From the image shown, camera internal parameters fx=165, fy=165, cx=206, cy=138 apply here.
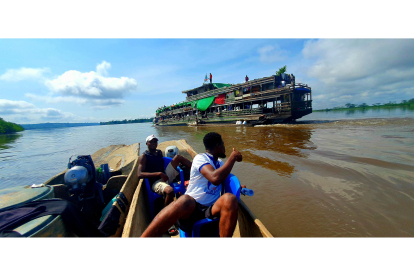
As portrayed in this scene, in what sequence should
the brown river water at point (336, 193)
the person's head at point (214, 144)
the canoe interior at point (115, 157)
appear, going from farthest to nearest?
the canoe interior at point (115, 157), the brown river water at point (336, 193), the person's head at point (214, 144)

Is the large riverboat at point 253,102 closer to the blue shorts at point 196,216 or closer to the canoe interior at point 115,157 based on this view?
the canoe interior at point 115,157

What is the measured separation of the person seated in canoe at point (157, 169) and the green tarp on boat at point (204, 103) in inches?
925

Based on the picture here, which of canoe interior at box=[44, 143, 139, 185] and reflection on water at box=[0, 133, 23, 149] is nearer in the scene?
canoe interior at box=[44, 143, 139, 185]

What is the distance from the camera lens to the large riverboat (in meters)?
18.0

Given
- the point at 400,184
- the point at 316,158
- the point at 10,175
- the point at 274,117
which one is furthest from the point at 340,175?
the point at 274,117

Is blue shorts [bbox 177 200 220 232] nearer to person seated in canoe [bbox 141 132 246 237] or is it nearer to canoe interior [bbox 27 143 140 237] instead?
person seated in canoe [bbox 141 132 246 237]

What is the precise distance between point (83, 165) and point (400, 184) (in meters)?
7.10

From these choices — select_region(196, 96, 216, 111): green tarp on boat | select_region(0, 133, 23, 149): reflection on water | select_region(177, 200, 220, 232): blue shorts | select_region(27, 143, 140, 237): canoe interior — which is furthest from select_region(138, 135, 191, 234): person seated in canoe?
select_region(196, 96, 216, 111): green tarp on boat

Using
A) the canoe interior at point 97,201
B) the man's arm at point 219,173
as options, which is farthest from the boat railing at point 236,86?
the man's arm at point 219,173

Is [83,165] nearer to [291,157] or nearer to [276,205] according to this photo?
[276,205]

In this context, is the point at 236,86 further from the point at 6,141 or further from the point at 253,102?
the point at 6,141

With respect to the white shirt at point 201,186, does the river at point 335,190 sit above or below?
below

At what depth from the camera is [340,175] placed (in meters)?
4.49

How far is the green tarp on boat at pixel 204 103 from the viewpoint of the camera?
26.3 m
